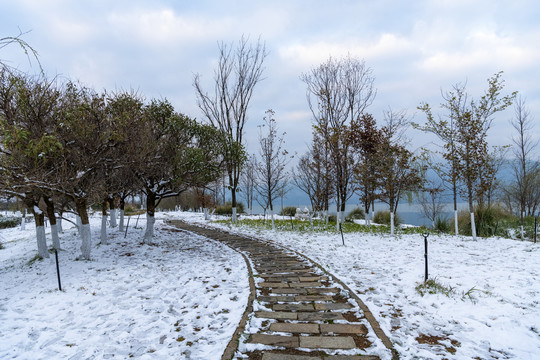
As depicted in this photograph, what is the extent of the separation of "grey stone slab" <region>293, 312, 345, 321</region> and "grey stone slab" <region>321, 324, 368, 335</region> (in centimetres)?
24

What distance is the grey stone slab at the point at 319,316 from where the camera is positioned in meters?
4.73

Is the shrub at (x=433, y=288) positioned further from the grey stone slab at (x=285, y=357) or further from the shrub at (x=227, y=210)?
the shrub at (x=227, y=210)

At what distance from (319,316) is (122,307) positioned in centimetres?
383

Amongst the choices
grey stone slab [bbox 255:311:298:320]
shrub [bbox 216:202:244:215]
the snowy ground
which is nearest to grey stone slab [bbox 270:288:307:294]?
grey stone slab [bbox 255:311:298:320]

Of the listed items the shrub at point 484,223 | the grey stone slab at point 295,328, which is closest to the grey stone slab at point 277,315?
the grey stone slab at point 295,328

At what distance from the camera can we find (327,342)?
399 cm

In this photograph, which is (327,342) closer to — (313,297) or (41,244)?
(313,297)

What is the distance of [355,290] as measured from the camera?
19.7 feet

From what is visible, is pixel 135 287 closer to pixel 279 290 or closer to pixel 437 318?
pixel 279 290

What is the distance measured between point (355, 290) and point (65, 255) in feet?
31.6

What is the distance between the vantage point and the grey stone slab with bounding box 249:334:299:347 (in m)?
3.97

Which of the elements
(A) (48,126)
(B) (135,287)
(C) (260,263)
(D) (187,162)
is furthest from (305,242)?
(A) (48,126)

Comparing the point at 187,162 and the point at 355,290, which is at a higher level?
the point at 187,162

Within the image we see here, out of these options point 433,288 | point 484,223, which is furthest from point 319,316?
point 484,223
